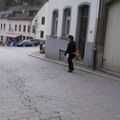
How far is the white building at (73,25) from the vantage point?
57.7ft

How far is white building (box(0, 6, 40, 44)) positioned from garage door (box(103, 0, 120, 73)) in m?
51.6

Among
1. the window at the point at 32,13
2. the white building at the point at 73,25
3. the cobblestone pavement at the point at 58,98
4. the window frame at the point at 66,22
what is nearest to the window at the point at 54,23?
the white building at the point at 73,25

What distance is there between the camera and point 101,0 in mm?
16734

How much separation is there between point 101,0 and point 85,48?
8.89 ft

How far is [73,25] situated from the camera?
19.9 meters

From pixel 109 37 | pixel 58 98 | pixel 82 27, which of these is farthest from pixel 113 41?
pixel 58 98

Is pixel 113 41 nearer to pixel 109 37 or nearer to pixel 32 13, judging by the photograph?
pixel 109 37

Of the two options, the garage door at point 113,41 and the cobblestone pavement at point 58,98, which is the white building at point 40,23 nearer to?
the garage door at point 113,41

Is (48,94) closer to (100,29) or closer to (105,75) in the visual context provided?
(105,75)

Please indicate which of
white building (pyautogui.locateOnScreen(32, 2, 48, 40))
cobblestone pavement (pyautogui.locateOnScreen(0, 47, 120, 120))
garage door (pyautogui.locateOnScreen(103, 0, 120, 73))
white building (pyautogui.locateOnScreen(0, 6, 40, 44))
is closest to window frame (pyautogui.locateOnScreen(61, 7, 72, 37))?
garage door (pyautogui.locateOnScreen(103, 0, 120, 73))

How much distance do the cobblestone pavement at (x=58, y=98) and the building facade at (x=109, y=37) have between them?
2686mm

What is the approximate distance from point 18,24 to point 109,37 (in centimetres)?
5760

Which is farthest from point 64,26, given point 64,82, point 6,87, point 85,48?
point 6,87

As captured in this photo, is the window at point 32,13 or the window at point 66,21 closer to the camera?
the window at point 66,21
